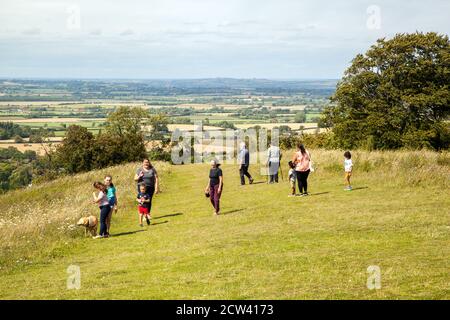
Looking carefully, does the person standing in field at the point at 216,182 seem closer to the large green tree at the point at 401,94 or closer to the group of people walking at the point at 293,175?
the group of people walking at the point at 293,175

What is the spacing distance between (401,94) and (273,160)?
908 inches

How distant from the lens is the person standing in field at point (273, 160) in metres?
27.1

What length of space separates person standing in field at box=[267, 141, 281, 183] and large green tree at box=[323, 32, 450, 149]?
708 inches

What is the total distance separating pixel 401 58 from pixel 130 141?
33.1 m

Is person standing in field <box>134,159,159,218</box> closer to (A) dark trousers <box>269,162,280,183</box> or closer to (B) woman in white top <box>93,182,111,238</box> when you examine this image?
(B) woman in white top <box>93,182,111,238</box>

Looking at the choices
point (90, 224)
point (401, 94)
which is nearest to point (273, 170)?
point (90, 224)

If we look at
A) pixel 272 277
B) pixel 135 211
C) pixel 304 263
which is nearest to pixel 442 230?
pixel 304 263

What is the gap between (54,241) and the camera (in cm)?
1748

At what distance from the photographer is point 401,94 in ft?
149

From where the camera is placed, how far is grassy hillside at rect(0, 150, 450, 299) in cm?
1021

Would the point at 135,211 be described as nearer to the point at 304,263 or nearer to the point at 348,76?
the point at 304,263

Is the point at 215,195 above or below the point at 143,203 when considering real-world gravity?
above

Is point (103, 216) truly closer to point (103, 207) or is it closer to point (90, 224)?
point (103, 207)

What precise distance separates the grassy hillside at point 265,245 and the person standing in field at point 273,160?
4.35 feet
